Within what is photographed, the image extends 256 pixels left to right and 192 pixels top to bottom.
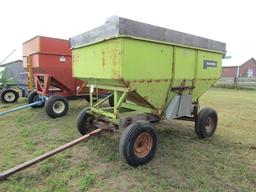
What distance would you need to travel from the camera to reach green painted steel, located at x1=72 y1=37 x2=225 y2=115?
10.5 ft

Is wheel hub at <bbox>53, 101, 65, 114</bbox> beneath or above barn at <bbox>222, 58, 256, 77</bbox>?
beneath

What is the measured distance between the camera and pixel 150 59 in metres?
3.41

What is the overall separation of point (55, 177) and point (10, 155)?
3.93 ft

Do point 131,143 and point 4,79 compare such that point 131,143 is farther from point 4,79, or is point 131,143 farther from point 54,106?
point 4,79

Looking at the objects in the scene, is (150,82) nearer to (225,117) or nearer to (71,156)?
(71,156)

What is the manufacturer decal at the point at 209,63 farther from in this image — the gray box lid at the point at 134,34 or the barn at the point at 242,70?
the barn at the point at 242,70

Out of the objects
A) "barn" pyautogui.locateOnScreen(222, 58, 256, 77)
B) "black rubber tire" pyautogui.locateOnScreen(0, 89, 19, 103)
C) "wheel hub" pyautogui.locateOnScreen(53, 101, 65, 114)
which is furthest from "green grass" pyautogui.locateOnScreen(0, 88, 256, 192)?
"barn" pyautogui.locateOnScreen(222, 58, 256, 77)

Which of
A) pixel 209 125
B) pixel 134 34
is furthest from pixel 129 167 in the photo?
pixel 209 125

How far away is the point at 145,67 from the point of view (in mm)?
3371

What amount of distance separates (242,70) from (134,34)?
33371 mm

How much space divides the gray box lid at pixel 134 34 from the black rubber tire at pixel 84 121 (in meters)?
1.31

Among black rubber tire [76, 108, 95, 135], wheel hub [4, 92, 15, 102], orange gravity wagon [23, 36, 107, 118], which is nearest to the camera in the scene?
black rubber tire [76, 108, 95, 135]

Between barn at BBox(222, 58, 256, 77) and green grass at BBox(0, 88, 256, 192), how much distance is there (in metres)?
28.4

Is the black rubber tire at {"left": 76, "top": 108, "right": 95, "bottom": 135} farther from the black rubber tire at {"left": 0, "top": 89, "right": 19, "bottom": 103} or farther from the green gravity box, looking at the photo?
the black rubber tire at {"left": 0, "top": 89, "right": 19, "bottom": 103}
